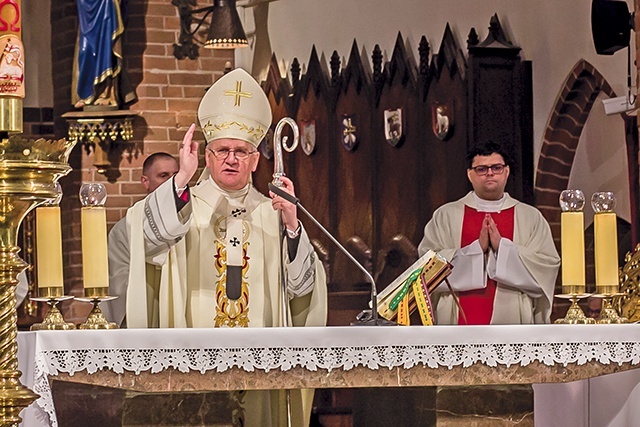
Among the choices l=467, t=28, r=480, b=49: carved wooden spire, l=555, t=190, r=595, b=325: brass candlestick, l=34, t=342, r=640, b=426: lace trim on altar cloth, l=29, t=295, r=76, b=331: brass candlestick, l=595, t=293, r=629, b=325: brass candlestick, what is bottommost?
l=34, t=342, r=640, b=426: lace trim on altar cloth

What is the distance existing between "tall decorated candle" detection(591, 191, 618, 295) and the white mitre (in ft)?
4.72

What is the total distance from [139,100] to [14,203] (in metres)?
7.12

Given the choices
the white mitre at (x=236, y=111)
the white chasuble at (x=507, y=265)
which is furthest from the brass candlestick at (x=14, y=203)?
the white chasuble at (x=507, y=265)

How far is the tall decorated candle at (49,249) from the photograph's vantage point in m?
4.26

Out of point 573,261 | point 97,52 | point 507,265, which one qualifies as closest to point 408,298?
point 573,261

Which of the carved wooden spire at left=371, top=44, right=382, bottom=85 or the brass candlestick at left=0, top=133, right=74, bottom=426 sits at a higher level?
the carved wooden spire at left=371, top=44, right=382, bottom=85

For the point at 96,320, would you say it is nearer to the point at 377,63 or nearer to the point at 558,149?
the point at 558,149

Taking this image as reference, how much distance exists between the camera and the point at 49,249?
14.2 ft

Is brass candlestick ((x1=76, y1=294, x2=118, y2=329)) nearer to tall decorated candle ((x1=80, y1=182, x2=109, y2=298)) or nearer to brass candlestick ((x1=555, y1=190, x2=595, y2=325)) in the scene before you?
tall decorated candle ((x1=80, y1=182, x2=109, y2=298))

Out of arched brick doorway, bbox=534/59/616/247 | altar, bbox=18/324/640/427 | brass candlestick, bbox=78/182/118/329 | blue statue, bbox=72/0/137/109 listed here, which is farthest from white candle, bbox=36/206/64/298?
blue statue, bbox=72/0/137/109

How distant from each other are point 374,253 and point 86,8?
247cm

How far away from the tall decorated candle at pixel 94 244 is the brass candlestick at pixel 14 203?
1888 millimetres

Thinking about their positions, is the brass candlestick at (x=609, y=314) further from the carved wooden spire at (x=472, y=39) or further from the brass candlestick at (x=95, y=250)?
the carved wooden spire at (x=472, y=39)

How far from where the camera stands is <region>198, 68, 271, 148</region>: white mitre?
216 inches
